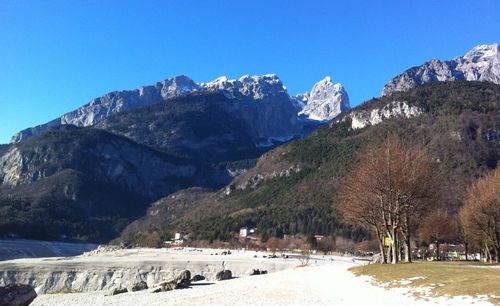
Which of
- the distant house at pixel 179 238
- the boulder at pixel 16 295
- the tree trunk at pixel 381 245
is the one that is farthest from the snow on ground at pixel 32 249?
the boulder at pixel 16 295

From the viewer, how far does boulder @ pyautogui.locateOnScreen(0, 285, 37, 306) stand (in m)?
23.5

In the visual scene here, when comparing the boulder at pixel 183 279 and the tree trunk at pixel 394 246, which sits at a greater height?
the tree trunk at pixel 394 246

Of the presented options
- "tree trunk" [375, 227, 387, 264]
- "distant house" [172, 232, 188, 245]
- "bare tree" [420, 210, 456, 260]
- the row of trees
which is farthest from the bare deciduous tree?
"distant house" [172, 232, 188, 245]

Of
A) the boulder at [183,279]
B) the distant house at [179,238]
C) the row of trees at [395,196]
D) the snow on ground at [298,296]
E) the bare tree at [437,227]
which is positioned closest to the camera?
the snow on ground at [298,296]

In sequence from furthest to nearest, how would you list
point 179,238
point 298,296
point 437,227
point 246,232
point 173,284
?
point 179,238, point 246,232, point 437,227, point 173,284, point 298,296

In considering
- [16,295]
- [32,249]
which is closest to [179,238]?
[32,249]

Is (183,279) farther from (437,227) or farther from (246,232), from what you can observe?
(246,232)

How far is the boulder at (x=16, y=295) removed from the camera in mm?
23547

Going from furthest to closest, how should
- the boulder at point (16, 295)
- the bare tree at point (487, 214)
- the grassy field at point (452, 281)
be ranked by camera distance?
the bare tree at point (487, 214), the boulder at point (16, 295), the grassy field at point (452, 281)

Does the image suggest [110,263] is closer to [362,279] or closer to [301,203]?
[362,279]

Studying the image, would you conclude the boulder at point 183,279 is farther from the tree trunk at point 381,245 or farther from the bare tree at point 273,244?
the bare tree at point 273,244

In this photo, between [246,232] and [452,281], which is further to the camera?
[246,232]

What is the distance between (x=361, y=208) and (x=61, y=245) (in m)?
168

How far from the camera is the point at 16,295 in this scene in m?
24.1
